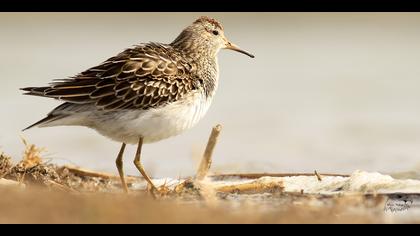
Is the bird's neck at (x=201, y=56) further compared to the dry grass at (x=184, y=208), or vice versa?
the bird's neck at (x=201, y=56)

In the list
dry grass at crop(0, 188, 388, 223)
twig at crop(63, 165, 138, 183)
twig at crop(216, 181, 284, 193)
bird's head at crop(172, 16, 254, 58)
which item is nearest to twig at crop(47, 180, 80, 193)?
twig at crop(63, 165, 138, 183)

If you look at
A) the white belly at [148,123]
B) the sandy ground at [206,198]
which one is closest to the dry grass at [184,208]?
the sandy ground at [206,198]

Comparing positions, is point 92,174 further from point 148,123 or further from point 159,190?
point 148,123

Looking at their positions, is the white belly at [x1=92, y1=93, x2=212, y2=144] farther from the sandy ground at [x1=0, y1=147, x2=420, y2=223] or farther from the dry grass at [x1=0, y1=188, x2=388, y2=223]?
the dry grass at [x1=0, y1=188, x2=388, y2=223]

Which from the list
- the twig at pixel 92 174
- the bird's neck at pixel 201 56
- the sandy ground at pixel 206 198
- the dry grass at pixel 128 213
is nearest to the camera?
the dry grass at pixel 128 213

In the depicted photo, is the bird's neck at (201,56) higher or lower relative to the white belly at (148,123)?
higher

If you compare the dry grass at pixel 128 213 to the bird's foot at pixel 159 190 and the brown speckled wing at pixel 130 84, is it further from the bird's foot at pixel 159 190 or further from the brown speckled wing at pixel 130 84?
the brown speckled wing at pixel 130 84
